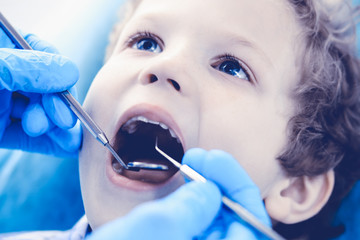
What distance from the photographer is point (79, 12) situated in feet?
6.13

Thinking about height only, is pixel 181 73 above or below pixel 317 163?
above

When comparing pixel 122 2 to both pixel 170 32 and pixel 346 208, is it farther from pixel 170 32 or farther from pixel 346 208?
pixel 346 208

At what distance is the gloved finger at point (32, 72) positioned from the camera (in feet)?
2.82

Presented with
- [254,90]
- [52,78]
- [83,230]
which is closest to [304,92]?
[254,90]

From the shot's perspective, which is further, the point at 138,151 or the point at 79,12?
the point at 79,12

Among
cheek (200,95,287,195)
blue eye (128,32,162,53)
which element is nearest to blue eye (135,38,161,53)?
blue eye (128,32,162,53)

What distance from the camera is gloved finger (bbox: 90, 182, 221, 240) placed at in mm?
518

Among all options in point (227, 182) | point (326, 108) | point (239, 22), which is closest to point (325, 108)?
point (326, 108)

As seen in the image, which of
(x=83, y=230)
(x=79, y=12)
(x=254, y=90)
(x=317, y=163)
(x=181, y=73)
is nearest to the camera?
(x=181, y=73)

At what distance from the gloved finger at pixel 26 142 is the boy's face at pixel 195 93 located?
253 millimetres

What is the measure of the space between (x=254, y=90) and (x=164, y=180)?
14.5 inches

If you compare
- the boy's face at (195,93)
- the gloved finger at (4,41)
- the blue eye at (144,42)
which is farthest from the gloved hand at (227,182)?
the gloved finger at (4,41)

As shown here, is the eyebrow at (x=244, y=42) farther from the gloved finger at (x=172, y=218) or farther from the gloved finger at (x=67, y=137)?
the gloved finger at (x=67, y=137)

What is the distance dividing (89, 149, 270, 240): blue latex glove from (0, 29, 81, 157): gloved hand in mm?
430
